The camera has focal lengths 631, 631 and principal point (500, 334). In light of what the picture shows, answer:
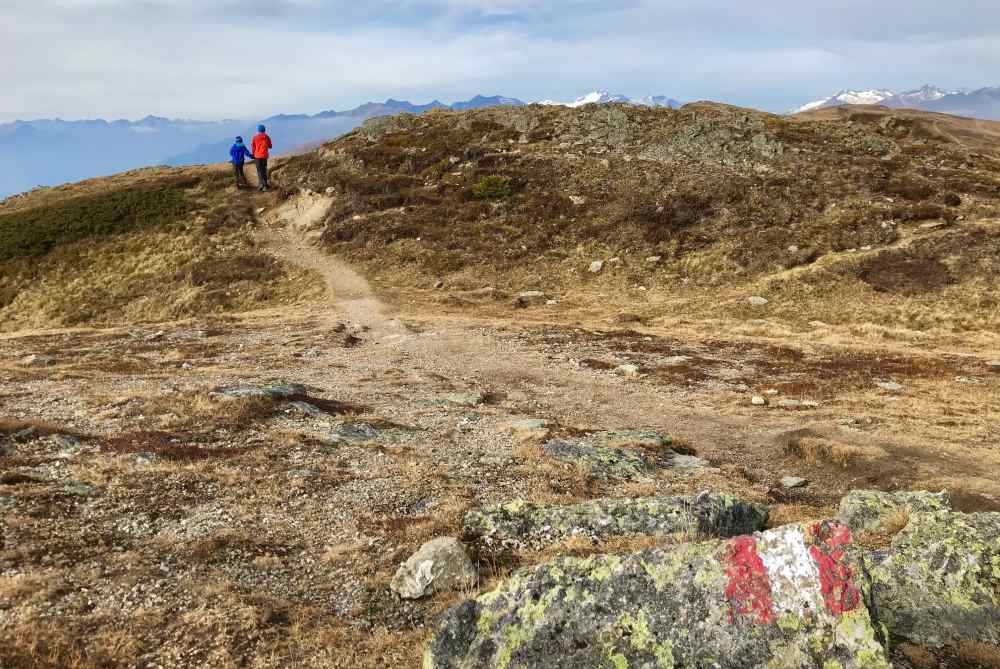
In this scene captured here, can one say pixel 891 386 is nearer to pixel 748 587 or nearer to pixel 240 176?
pixel 748 587

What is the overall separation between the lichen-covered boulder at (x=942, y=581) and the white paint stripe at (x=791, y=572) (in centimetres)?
231

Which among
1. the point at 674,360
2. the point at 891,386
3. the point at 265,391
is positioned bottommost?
the point at 891,386

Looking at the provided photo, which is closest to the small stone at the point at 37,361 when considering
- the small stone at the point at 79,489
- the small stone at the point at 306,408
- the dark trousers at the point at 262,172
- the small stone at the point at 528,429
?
the small stone at the point at 306,408

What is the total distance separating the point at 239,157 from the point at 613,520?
181 ft

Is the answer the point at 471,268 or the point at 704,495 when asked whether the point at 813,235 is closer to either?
the point at 471,268

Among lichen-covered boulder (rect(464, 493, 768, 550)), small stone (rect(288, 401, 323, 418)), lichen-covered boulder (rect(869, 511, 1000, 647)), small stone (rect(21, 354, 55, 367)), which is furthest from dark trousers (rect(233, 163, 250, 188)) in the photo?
lichen-covered boulder (rect(869, 511, 1000, 647))

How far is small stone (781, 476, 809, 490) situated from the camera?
1541 centimetres

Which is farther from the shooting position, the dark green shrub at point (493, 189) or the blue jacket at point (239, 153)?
the blue jacket at point (239, 153)

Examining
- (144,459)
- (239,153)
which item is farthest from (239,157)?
(144,459)

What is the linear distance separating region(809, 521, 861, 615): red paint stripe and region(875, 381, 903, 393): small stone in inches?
785

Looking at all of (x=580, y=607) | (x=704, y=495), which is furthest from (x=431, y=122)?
(x=580, y=607)

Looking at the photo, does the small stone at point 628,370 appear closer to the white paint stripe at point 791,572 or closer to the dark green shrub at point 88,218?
the white paint stripe at point 791,572

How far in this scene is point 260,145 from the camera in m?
52.8

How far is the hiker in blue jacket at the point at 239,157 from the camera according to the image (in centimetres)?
5466
